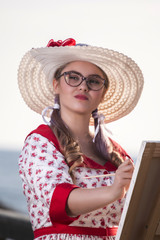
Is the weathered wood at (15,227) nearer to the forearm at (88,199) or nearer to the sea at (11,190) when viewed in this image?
the forearm at (88,199)

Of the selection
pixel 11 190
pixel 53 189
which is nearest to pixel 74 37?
pixel 11 190

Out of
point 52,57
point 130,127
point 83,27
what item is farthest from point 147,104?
point 52,57

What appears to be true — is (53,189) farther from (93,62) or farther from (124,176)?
(93,62)

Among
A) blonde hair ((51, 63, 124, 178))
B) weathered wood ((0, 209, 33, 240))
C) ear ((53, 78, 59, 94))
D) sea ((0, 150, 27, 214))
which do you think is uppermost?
ear ((53, 78, 59, 94))

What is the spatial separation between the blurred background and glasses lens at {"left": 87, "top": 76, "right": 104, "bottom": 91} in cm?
1037

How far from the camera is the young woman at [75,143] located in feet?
6.82

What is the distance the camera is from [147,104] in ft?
72.0

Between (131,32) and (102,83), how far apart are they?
1539cm

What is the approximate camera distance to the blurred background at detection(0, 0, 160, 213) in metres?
15.3

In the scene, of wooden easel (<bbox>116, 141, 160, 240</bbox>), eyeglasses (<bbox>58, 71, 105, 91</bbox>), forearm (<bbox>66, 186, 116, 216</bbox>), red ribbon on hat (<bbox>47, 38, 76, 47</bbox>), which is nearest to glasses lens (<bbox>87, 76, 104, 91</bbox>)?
eyeglasses (<bbox>58, 71, 105, 91</bbox>)

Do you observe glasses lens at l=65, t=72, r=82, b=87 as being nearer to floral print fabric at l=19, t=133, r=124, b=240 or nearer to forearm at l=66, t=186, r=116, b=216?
floral print fabric at l=19, t=133, r=124, b=240

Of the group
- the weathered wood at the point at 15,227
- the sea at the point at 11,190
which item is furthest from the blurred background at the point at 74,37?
the weathered wood at the point at 15,227

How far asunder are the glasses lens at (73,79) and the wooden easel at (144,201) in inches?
34.6

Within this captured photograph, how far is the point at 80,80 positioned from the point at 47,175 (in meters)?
0.60
